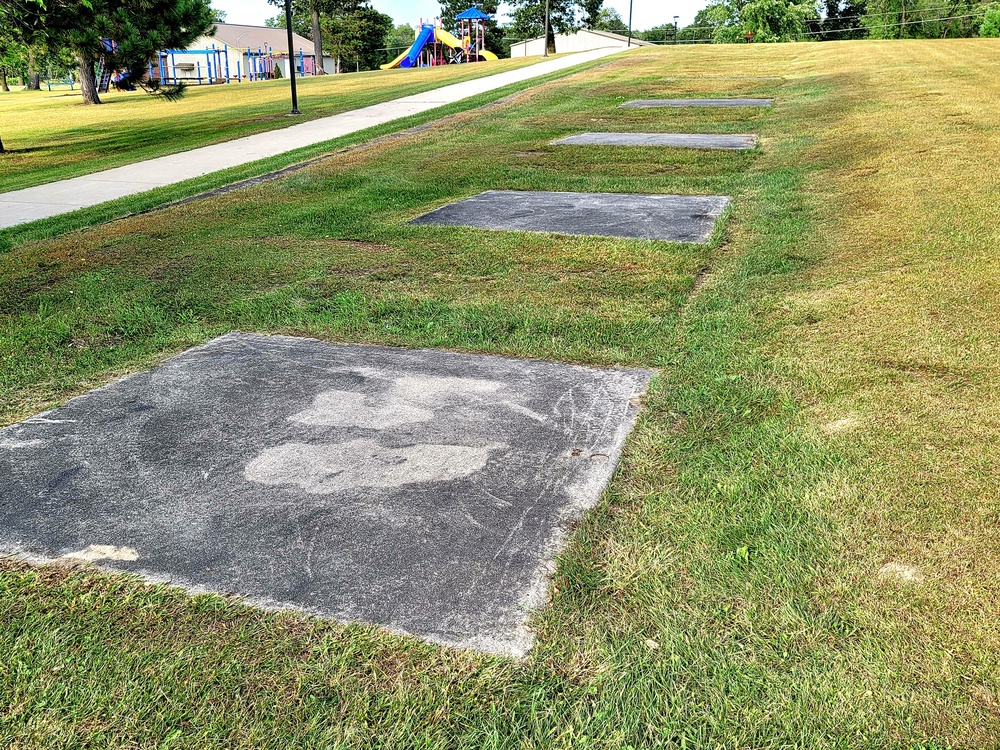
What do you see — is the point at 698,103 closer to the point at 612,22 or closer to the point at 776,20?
the point at 776,20

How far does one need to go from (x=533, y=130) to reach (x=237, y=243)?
22.0ft

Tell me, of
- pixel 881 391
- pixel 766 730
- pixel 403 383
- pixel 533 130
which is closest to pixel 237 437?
pixel 403 383

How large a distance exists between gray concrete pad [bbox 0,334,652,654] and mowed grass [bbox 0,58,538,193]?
27.0ft

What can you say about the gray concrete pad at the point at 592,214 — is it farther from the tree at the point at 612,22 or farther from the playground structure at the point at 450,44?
the tree at the point at 612,22

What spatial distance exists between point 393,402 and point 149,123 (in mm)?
18781

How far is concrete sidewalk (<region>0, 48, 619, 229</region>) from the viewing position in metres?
8.25

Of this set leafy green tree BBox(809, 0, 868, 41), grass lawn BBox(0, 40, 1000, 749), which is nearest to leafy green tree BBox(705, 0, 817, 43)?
leafy green tree BBox(809, 0, 868, 41)

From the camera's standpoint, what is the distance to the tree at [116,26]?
37.9 feet

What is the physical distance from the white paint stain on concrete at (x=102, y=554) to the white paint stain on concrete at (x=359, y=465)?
1.60ft

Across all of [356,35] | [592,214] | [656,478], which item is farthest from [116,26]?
[356,35]

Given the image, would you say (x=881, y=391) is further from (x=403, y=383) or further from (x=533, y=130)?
(x=533, y=130)

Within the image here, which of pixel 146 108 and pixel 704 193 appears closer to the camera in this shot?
pixel 704 193

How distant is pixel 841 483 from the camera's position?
259 centimetres

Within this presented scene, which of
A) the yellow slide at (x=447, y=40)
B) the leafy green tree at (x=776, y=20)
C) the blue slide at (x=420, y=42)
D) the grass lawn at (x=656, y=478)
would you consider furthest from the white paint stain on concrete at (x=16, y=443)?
the leafy green tree at (x=776, y=20)
